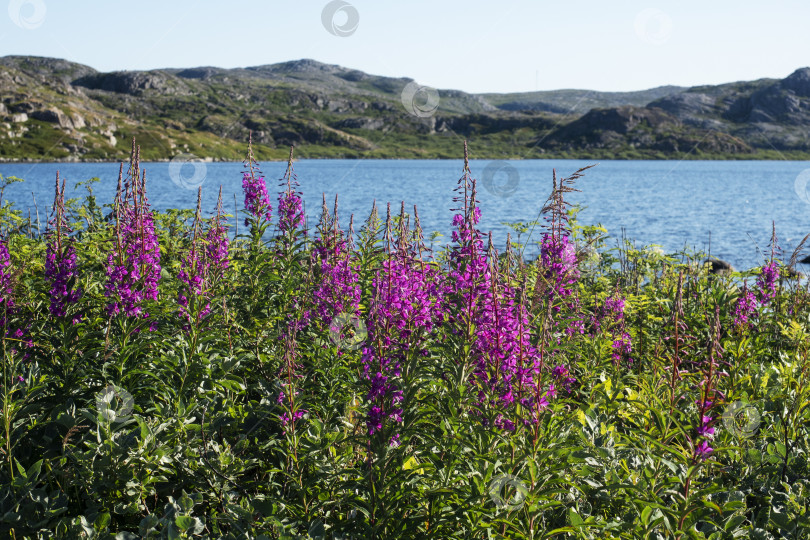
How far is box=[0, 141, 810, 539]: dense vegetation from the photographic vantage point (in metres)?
3.67

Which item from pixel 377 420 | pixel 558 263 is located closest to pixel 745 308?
pixel 558 263

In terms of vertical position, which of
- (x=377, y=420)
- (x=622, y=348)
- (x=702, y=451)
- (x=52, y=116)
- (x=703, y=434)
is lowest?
(x=622, y=348)

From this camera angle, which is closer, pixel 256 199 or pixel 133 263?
pixel 133 263

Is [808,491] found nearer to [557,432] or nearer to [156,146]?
[557,432]

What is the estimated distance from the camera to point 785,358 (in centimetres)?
643

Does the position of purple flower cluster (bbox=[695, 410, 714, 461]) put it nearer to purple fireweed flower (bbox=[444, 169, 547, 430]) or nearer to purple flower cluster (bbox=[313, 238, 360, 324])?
purple fireweed flower (bbox=[444, 169, 547, 430])

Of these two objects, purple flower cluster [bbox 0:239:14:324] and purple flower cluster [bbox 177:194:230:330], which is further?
purple flower cluster [bbox 177:194:230:330]

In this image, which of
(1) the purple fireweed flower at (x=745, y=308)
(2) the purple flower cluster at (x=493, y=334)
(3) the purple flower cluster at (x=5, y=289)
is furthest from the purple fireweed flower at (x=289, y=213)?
(1) the purple fireweed flower at (x=745, y=308)

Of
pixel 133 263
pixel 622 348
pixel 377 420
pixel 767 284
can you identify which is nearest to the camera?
pixel 377 420

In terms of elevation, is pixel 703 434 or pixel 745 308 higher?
pixel 703 434

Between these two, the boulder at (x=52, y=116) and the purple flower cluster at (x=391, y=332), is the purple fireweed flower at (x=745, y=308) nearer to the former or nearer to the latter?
the purple flower cluster at (x=391, y=332)

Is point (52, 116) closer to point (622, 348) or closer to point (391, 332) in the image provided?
point (622, 348)

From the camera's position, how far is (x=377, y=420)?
3963 millimetres

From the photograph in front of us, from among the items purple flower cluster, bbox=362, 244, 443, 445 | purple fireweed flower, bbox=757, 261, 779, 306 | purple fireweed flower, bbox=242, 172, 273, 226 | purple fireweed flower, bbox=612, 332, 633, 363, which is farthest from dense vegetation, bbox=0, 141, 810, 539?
purple fireweed flower, bbox=757, 261, 779, 306
